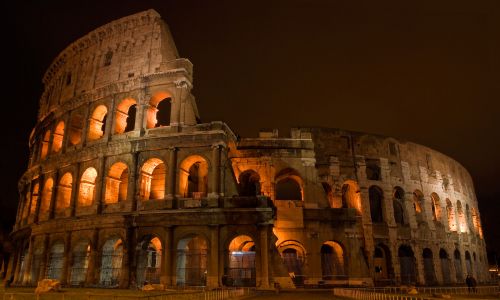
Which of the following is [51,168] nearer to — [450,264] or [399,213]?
[399,213]

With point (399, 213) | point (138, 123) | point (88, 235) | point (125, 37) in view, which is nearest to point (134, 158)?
point (138, 123)

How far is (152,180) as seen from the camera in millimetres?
24141

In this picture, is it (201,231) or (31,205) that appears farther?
(31,205)

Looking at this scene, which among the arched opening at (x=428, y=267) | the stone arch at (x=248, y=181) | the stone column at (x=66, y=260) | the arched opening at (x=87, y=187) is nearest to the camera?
the stone column at (x=66, y=260)

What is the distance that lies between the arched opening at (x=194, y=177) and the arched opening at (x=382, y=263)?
44.2ft

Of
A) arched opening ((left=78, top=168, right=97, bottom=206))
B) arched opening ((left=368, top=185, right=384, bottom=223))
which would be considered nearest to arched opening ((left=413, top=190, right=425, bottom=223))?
arched opening ((left=368, top=185, right=384, bottom=223))

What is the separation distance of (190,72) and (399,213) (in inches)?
782

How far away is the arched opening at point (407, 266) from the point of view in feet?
92.7

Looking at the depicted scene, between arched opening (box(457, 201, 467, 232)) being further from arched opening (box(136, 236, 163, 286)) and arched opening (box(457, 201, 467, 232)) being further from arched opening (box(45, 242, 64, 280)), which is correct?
arched opening (box(45, 242, 64, 280))

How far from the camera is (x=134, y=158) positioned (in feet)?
73.3

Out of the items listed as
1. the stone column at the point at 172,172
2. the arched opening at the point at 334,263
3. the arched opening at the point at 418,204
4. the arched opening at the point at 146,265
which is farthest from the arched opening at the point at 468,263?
the stone column at the point at 172,172

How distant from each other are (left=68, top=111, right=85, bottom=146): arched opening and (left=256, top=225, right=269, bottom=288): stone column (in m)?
14.3

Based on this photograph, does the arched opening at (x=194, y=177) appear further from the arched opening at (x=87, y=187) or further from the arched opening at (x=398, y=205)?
the arched opening at (x=398, y=205)

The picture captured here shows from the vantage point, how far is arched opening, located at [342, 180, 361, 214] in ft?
94.8
